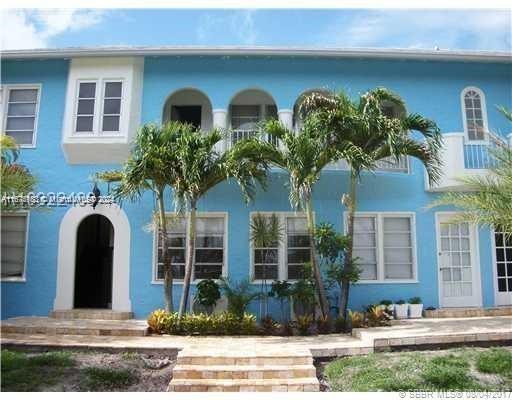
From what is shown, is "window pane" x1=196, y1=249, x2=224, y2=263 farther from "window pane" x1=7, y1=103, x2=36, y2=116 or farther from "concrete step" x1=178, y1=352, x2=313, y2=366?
"window pane" x1=7, y1=103, x2=36, y2=116

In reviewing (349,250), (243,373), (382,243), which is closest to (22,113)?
(349,250)

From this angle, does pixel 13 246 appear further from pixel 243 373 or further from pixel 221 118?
pixel 243 373

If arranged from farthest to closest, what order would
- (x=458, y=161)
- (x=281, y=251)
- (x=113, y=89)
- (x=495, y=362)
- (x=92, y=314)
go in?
(x=113, y=89) < (x=281, y=251) < (x=458, y=161) < (x=92, y=314) < (x=495, y=362)

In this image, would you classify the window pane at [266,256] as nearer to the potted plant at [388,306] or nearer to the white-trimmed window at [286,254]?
the white-trimmed window at [286,254]

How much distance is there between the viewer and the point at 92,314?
12.1 m

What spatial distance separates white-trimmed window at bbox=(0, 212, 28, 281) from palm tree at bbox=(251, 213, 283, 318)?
241 inches

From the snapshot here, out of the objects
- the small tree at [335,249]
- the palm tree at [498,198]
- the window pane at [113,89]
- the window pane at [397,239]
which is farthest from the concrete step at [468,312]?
the window pane at [113,89]

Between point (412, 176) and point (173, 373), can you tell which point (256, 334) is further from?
point (412, 176)

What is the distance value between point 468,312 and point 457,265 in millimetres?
1284

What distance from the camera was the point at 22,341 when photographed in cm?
974

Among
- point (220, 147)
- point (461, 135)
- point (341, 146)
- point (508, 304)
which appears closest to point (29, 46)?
point (220, 147)

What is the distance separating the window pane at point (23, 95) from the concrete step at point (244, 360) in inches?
356
